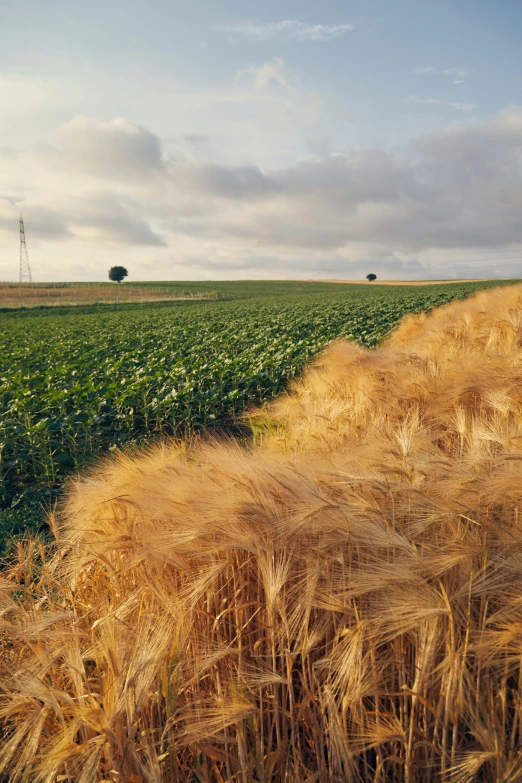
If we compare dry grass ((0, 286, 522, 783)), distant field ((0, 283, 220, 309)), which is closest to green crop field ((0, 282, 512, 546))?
dry grass ((0, 286, 522, 783))

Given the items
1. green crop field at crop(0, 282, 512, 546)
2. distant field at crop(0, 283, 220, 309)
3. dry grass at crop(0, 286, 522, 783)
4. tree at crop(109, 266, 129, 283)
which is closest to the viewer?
dry grass at crop(0, 286, 522, 783)

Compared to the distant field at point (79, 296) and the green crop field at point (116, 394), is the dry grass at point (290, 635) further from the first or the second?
the distant field at point (79, 296)

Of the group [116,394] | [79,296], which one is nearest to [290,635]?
[116,394]

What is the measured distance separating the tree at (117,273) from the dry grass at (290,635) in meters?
107

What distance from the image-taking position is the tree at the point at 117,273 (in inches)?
4055

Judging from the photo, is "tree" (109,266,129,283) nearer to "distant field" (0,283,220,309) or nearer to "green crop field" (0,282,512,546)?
"distant field" (0,283,220,309)

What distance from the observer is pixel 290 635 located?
1992 mm

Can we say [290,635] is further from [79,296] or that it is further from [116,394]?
→ [79,296]

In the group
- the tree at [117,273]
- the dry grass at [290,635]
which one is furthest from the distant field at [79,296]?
the dry grass at [290,635]

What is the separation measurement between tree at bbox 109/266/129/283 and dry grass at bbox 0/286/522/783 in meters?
107

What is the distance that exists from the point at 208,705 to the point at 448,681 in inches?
36.7

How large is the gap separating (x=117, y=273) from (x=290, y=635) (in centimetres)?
10822

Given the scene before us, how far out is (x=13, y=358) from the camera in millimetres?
16750

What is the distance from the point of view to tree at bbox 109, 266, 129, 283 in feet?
338
